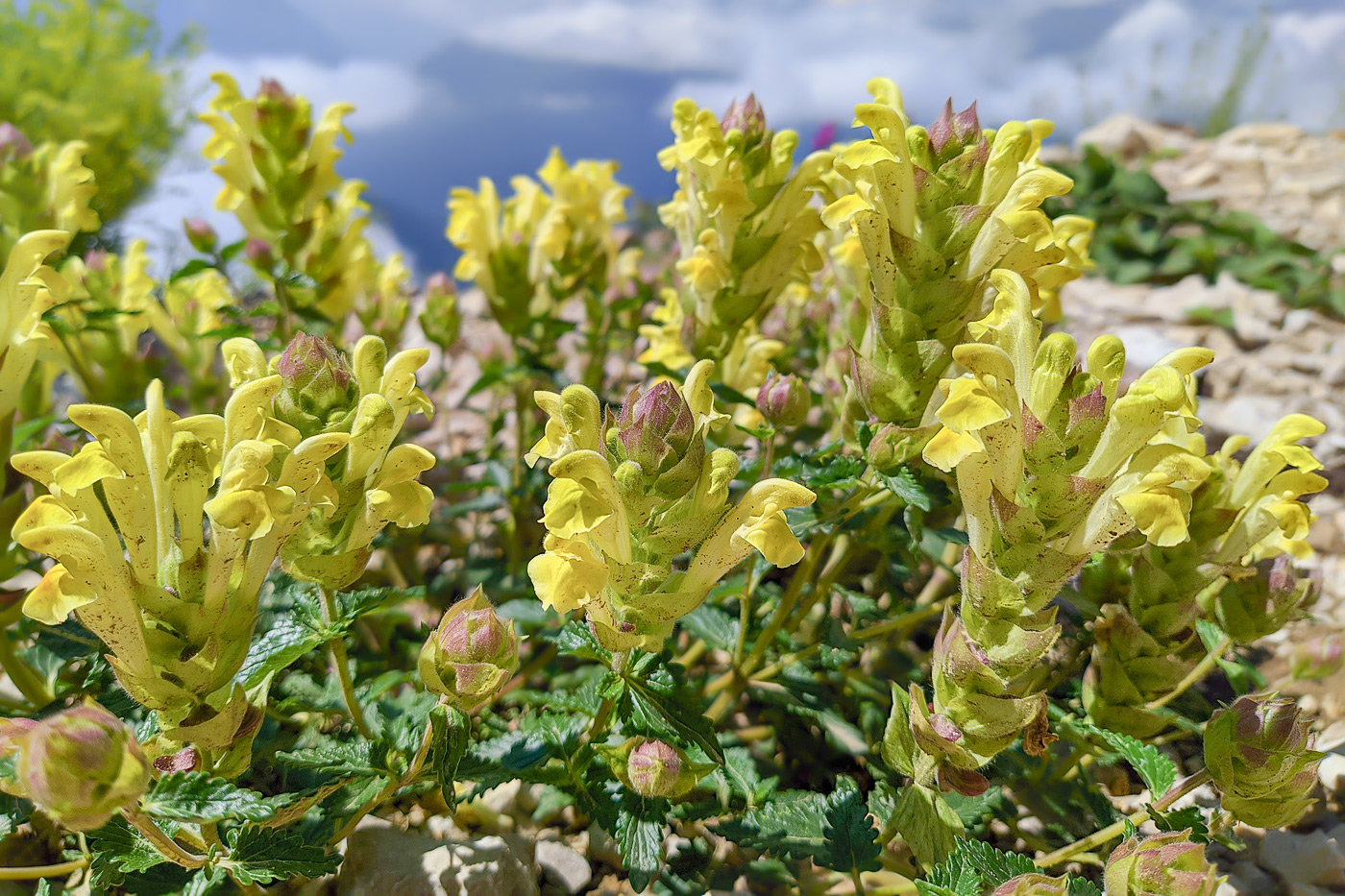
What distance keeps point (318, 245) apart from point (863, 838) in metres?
2.17

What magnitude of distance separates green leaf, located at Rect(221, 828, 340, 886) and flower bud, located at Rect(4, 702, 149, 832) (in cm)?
25

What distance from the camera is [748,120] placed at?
178cm

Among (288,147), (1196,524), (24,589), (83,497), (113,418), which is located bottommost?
(1196,524)

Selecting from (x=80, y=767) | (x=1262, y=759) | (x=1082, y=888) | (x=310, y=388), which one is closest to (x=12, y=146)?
(x=310, y=388)

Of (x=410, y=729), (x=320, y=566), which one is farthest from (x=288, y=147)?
(x=410, y=729)

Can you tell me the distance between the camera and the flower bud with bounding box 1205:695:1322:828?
1179 mm

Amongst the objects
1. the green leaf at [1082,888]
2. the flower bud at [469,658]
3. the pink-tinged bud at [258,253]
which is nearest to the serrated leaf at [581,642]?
the flower bud at [469,658]

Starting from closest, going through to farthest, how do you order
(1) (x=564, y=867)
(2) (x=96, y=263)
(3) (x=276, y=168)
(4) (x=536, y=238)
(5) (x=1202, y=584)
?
(5) (x=1202, y=584) < (1) (x=564, y=867) < (3) (x=276, y=168) < (4) (x=536, y=238) < (2) (x=96, y=263)

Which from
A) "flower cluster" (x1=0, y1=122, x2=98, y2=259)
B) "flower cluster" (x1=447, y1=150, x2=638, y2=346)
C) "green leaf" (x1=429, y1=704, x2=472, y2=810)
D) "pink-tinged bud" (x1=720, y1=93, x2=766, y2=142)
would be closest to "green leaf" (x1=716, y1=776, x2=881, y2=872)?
"green leaf" (x1=429, y1=704, x2=472, y2=810)

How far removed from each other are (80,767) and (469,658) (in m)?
0.44

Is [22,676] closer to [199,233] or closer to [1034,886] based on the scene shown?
[199,233]

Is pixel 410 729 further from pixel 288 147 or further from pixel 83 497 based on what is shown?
pixel 288 147

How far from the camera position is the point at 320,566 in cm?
121

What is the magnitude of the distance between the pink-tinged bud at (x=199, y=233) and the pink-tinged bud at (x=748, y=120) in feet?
5.24
